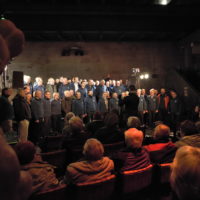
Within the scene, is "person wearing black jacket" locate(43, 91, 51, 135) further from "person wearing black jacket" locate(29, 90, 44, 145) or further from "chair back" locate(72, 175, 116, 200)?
"chair back" locate(72, 175, 116, 200)

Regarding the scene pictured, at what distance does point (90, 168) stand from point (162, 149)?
0.99m

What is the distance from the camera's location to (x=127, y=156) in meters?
2.26

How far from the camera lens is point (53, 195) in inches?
62.4

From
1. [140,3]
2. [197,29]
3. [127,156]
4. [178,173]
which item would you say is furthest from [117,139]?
[197,29]

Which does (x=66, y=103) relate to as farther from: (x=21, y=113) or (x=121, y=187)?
(x=121, y=187)

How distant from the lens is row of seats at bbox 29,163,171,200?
164cm

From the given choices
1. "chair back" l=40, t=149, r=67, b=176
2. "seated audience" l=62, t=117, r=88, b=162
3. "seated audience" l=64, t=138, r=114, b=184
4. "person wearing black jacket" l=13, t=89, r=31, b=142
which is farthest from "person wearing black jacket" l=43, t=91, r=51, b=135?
"seated audience" l=64, t=138, r=114, b=184

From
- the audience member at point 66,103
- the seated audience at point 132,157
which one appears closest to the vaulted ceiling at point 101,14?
the audience member at point 66,103

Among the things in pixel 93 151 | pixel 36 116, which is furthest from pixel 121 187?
pixel 36 116

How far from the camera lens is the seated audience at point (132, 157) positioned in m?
2.22

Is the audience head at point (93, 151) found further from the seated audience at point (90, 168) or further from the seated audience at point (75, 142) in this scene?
the seated audience at point (75, 142)

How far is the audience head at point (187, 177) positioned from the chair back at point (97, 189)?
2.66 ft

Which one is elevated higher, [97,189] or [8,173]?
[8,173]

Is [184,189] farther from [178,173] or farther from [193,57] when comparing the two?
[193,57]
